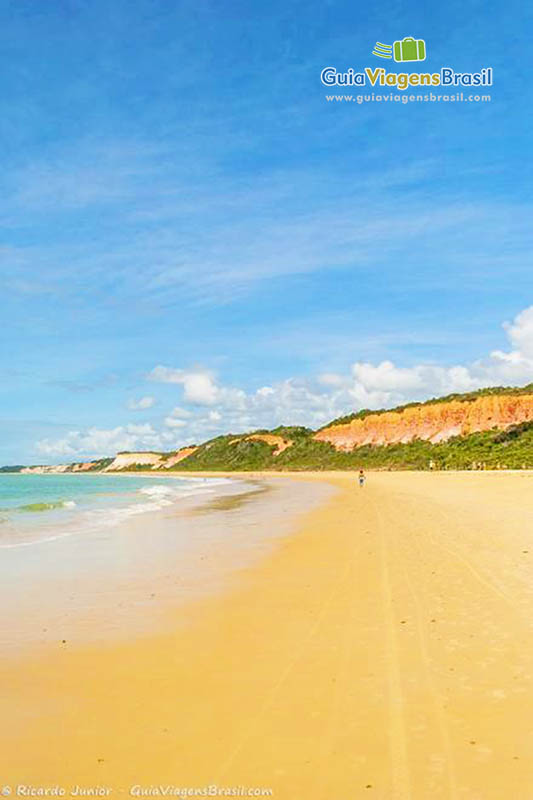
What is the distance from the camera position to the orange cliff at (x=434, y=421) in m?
88.4

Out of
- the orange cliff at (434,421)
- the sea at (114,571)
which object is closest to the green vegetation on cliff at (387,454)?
the orange cliff at (434,421)

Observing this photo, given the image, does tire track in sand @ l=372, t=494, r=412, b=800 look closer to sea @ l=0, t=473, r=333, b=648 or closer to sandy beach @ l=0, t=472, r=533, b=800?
sandy beach @ l=0, t=472, r=533, b=800

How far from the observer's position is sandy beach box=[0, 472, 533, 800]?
15.2 feet

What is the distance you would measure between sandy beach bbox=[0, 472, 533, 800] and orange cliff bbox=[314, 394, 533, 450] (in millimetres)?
82988

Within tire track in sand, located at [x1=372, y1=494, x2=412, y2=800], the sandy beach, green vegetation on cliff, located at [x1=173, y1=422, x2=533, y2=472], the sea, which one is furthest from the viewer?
green vegetation on cliff, located at [x1=173, y1=422, x2=533, y2=472]

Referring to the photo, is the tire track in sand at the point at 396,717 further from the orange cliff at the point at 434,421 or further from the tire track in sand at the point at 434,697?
the orange cliff at the point at 434,421

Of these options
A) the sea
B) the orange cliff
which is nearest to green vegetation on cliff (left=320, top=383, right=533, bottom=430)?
the orange cliff

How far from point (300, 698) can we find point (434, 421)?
327 feet

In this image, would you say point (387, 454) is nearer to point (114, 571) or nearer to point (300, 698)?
point (114, 571)

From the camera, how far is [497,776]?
452cm

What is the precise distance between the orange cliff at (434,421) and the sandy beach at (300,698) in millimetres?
82988

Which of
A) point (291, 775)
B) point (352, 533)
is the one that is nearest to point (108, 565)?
point (352, 533)

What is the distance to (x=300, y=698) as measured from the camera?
19.9 ft

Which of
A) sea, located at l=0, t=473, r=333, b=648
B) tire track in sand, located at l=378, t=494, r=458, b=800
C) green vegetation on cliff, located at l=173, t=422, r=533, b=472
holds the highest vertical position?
green vegetation on cliff, located at l=173, t=422, r=533, b=472
